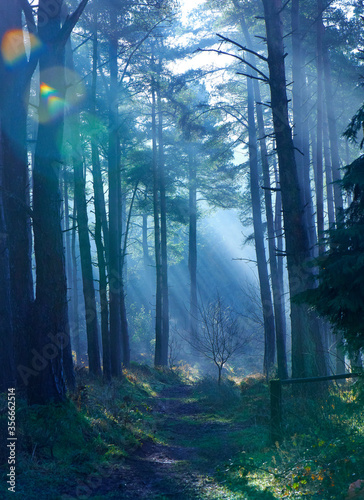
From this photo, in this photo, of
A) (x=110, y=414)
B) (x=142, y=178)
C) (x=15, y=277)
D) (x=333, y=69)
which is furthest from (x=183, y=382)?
(x=333, y=69)

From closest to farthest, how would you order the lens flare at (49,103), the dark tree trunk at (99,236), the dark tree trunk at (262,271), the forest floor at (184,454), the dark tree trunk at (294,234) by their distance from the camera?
the forest floor at (184,454) → the lens flare at (49,103) → the dark tree trunk at (294,234) → the dark tree trunk at (99,236) → the dark tree trunk at (262,271)

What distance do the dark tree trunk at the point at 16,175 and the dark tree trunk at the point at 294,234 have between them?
517 centimetres

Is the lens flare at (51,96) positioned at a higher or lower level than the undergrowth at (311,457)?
higher

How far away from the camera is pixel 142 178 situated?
22.9m

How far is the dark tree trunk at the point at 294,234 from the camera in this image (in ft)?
29.9

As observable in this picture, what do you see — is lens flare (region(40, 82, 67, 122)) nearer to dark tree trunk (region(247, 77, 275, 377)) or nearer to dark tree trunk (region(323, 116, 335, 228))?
dark tree trunk (region(247, 77, 275, 377))

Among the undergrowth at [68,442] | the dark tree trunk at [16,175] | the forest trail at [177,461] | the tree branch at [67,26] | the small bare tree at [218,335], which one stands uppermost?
the tree branch at [67,26]

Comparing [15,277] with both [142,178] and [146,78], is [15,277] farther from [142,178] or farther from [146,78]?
[142,178]

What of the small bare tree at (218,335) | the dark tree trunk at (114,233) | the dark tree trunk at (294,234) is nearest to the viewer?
the dark tree trunk at (294,234)

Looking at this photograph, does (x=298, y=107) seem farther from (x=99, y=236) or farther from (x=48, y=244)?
(x=48, y=244)

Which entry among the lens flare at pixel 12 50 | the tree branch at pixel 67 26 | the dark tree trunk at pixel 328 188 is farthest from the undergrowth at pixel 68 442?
the dark tree trunk at pixel 328 188

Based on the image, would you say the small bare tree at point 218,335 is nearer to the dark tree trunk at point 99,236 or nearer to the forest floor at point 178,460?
the forest floor at point 178,460

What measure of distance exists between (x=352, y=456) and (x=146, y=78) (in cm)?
1745

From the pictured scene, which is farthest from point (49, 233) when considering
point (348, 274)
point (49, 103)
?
point (348, 274)
